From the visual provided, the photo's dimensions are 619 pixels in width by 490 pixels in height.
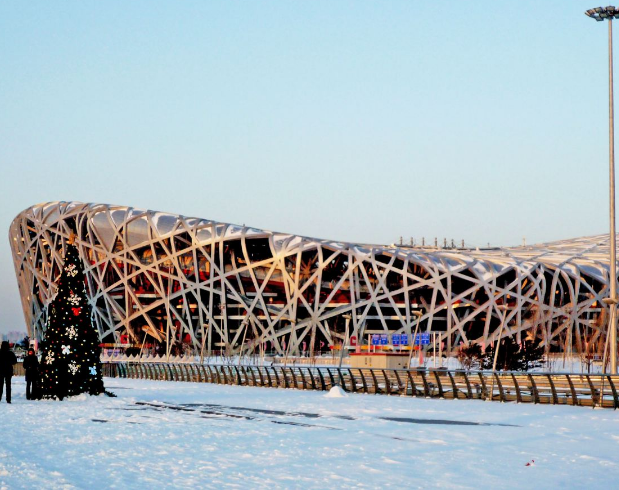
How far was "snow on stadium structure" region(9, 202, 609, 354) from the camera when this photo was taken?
81250 millimetres

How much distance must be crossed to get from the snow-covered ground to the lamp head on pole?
14093 millimetres

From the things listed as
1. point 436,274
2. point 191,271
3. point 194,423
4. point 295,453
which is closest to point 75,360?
point 194,423

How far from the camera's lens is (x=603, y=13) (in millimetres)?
30891

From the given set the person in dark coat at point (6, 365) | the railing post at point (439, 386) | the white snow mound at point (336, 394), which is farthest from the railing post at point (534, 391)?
the person in dark coat at point (6, 365)

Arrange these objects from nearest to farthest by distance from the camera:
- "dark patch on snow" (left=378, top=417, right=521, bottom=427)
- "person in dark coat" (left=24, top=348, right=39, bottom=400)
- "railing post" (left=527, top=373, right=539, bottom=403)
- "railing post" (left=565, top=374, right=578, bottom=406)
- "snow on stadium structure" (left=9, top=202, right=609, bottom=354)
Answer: "dark patch on snow" (left=378, top=417, right=521, bottom=427) → "railing post" (left=565, top=374, right=578, bottom=406) → "railing post" (left=527, top=373, right=539, bottom=403) → "person in dark coat" (left=24, top=348, right=39, bottom=400) → "snow on stadium structure" (left=9, top=202, right=609, bottom=354)

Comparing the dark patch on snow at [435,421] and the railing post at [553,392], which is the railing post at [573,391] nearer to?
the railing post at [553,392]

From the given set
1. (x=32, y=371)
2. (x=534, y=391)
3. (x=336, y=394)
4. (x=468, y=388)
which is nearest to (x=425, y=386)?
(x=468, y=388)

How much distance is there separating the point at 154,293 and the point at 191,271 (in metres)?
5.17

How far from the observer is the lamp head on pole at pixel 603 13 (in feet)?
101

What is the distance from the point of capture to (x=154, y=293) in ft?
301

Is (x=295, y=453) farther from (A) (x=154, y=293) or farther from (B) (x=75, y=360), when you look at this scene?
(A) (x=154, y=293)

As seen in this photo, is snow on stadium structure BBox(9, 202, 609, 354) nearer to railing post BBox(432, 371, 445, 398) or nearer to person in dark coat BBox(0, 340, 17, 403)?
railing post BBox(432, 371, 445, 398)

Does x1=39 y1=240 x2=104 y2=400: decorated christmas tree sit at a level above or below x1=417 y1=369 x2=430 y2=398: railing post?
above

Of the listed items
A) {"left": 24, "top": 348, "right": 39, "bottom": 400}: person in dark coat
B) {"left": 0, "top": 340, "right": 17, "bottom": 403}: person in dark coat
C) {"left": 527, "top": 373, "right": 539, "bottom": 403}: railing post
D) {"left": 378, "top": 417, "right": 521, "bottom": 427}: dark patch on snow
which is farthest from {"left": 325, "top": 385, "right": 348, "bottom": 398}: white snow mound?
{"left": 0, "top": 340, "right": 17, "bottom": 403}: person in dark coat
